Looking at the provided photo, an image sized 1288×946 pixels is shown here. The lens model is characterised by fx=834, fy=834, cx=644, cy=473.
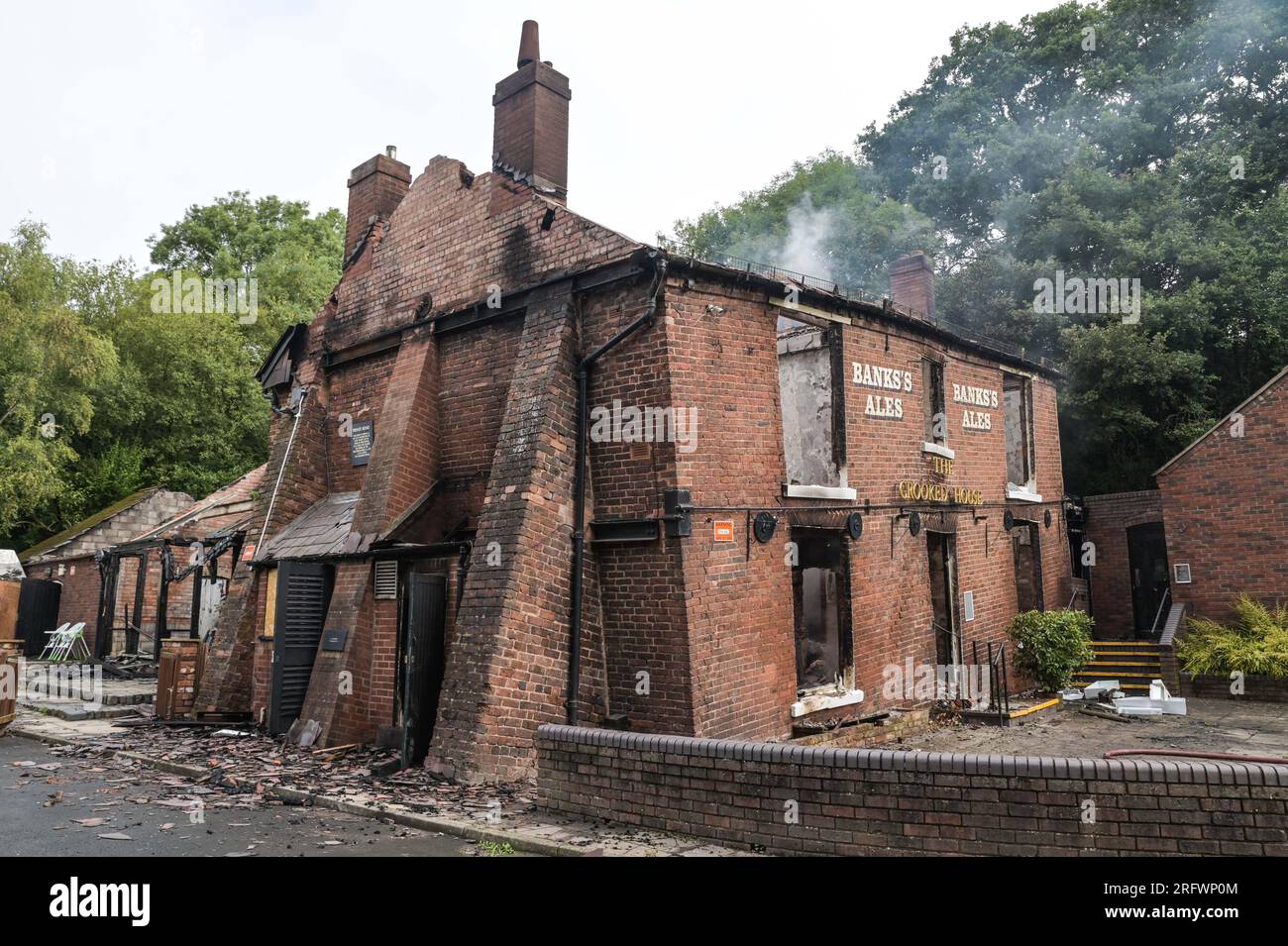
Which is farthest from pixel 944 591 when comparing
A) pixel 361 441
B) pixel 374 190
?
pixel 374 190

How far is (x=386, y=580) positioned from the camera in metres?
10.9

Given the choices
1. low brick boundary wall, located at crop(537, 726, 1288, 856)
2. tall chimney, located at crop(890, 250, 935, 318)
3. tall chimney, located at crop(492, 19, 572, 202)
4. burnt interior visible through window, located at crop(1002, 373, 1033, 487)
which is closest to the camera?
low brick boundary wall, located at crop(537, 726, 1288, 856)

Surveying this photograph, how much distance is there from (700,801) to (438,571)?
5.24m

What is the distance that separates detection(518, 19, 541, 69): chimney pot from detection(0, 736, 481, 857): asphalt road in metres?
9.80

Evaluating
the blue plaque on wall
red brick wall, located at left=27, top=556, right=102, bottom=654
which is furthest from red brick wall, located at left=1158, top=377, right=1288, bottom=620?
red brick wall, located at left=27, top=556, right=102, bottom=654

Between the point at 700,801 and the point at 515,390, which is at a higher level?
the point at 515,390

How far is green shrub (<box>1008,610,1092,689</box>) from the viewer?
1460 cm

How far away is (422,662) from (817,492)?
5323mm

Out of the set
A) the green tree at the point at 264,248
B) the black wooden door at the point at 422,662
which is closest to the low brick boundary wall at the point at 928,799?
the black wooden door at the point at 422,662

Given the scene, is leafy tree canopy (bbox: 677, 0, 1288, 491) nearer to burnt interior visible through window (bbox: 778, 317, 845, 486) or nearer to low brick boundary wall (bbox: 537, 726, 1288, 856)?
burnt interior visible through window (bbox: 778, 317, 845, 486)

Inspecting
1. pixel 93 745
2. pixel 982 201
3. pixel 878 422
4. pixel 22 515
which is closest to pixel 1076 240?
pixel 982 201

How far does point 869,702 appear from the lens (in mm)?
11383

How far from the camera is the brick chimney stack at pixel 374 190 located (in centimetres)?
1467
